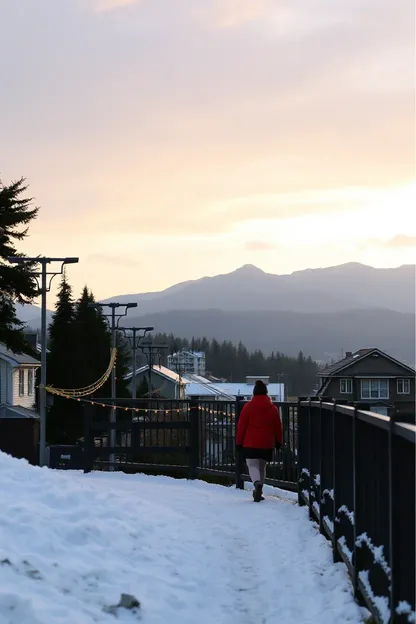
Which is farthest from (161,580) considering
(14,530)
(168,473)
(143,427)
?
(168,473)

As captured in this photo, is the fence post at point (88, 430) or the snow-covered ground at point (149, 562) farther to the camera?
the fence post at point (88, 430)

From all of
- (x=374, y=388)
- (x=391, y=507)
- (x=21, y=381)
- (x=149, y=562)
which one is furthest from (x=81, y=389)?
(x=374, y=388)

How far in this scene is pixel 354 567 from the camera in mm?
6363

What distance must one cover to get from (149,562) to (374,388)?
85602 mm

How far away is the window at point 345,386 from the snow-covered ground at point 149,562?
81.5 metres

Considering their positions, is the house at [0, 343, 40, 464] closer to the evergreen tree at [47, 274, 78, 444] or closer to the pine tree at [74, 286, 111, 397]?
the evergreen tree at [47, 274, 78, 444]

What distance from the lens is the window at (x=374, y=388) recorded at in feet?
298

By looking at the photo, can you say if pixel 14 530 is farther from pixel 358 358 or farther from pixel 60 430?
pixel 358 358

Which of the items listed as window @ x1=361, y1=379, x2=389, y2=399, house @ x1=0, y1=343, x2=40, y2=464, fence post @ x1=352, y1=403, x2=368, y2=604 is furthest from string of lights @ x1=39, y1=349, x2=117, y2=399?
window @ x1=361, y1=379, x2=389, y2=399

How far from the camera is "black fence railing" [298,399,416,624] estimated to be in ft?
15.2

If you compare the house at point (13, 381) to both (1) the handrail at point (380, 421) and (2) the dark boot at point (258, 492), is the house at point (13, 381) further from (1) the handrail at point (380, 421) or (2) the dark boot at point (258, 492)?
(1) the handrail at point (380, 421)

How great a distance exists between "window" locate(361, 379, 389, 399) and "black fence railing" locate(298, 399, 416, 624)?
3264 inches

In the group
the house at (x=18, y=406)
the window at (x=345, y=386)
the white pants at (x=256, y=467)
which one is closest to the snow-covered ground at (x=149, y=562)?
the white pants at (x=256, y=467)

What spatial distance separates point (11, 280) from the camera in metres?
51.4
